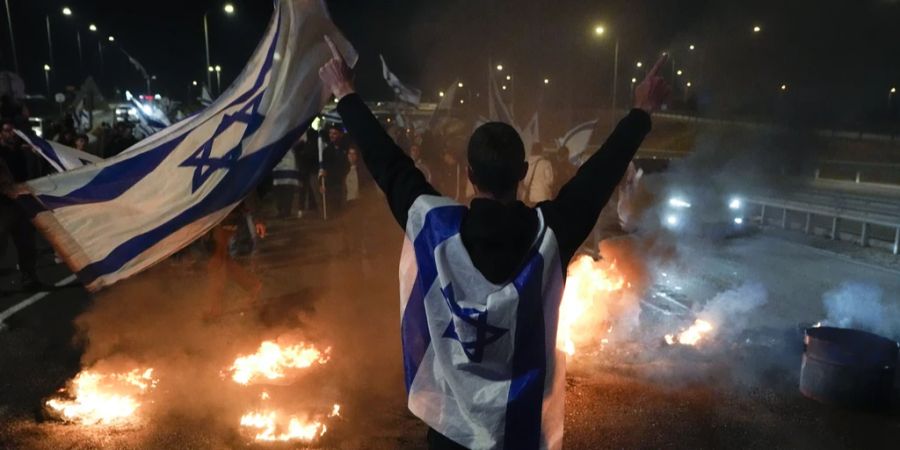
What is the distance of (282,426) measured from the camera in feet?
14.8

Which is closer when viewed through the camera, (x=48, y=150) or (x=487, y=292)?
(x=487, y=292)

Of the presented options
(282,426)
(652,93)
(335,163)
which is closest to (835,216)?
(335,163)

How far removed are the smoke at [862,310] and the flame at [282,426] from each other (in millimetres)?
5153

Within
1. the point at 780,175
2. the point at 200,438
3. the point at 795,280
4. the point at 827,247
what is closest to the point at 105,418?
the point at 200,438

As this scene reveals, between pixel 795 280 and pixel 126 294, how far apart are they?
8.42 metres

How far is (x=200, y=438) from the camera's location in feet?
14.3

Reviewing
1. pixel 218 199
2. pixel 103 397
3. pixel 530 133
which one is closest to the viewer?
pixel 218 199

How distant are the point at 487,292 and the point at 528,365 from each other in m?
0.25

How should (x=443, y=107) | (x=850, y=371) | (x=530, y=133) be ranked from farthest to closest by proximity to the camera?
(x=443, y=107) < (x=530, y=133) < (x=850, y=371)

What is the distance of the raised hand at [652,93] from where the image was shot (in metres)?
2.25

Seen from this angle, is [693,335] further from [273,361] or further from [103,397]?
[103,397]

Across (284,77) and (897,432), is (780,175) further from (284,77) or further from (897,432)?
(284,77)

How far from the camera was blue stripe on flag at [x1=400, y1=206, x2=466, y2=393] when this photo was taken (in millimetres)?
1821

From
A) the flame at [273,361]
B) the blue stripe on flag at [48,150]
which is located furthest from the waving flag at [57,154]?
the flame at [273,361]
